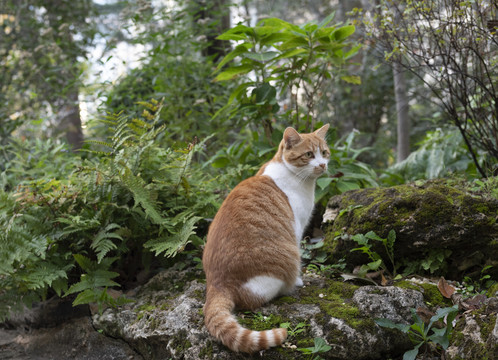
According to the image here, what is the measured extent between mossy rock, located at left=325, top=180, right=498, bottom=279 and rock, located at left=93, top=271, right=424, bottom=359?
54cm

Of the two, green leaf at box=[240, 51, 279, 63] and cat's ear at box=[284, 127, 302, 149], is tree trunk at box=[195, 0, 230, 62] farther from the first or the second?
cat's ear at box=[284, 127, 302, 149]

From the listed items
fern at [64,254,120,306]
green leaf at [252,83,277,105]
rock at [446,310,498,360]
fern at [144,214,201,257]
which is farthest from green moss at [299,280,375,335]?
green leaf at [252,83,277,105]

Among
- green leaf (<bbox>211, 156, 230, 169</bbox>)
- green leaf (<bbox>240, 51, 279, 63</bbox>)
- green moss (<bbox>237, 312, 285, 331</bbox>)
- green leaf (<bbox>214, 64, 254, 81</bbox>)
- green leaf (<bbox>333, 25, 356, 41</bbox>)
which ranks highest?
green leaf (<bbox>333, 25, 356, 41</bbox>)

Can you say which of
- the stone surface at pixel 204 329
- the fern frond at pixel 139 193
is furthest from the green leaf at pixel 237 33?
the stone surface at pixel 204 329

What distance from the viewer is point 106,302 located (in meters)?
3.07

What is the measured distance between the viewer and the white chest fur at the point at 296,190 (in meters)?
3.25

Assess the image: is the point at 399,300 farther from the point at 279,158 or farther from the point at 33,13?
the point at 33,13

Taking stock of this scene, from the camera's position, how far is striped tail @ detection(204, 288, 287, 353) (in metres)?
2.17

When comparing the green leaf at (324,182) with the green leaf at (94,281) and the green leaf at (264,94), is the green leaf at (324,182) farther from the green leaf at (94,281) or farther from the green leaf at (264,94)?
the green leaf at (94,281)

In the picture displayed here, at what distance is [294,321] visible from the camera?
8.27ft

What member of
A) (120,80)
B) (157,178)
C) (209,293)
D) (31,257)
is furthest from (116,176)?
(120,80)

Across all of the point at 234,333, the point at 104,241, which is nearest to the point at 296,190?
the point at 234,333

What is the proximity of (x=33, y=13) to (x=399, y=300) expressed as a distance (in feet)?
30.5

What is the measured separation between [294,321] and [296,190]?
1134mm
